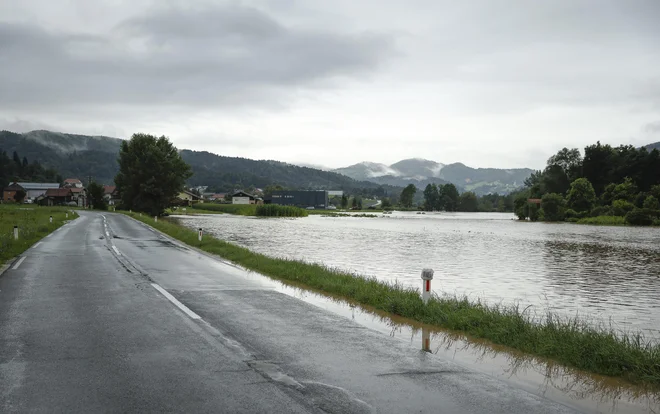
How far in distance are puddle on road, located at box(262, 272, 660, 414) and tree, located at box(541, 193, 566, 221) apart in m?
119

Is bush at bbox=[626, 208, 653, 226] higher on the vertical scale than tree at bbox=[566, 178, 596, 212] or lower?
lower

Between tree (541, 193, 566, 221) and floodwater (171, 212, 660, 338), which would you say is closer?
floodwater (171, 212, 660, 338)

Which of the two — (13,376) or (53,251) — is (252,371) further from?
(53,251)

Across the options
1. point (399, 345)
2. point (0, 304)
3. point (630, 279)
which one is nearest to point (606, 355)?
point (399, 345)

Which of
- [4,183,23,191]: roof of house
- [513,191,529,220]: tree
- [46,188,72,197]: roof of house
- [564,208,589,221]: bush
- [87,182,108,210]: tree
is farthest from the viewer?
[4,183,23,191]: roof of house

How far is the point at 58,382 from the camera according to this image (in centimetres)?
654

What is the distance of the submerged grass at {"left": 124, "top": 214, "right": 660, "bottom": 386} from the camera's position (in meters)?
8.03

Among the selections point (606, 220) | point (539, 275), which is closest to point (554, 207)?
point (606, 220)

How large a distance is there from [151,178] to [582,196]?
89.1 meters

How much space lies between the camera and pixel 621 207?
109438 mm

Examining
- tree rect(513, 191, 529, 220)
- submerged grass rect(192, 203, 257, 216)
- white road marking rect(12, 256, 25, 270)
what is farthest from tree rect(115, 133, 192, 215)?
tree rect(513, 191, 529, 220)

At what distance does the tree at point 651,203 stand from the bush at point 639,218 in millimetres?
1842

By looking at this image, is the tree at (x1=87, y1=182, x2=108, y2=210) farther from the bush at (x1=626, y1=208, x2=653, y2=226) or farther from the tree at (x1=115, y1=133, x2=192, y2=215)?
the bush at (x1=626, y1=208, x2=653, y2=226)

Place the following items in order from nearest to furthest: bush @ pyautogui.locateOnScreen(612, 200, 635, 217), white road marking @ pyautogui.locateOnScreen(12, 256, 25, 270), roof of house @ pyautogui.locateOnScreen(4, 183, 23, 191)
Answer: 1. white road marking @ pyautogui.locateOnScreen(12, 256, 25, 270)
2. bush @ pyautogui.locateOnScreen(612, 200, 635, 217)
3. roof of house @ pyautogui.locateOnScreen(4, 183, 23, 191)
